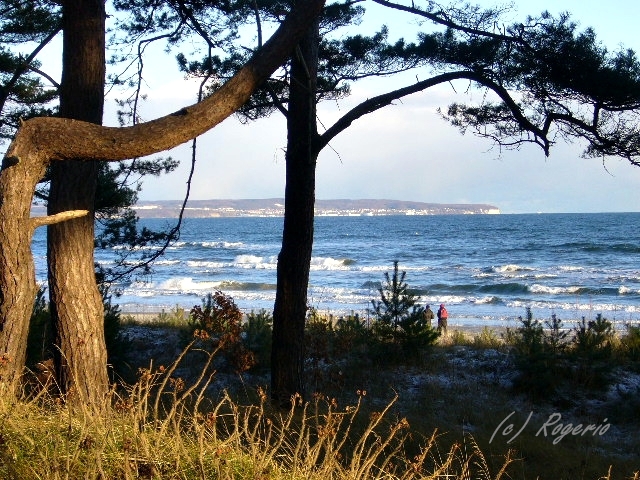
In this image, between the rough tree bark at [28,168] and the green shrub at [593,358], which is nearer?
the rough tree bark at [28,168]

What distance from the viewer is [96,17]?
5047 millimetres

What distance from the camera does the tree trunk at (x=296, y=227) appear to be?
22.9 ft

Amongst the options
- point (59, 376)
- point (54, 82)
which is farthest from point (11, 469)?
point (54, 82)

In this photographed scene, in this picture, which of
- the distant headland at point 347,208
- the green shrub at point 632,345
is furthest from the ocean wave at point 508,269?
the distant headland at point 347,208

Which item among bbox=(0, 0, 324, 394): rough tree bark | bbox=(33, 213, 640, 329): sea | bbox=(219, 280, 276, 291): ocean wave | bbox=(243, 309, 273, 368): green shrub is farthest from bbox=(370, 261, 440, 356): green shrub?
bbox=(219, 280, 276, 291): ocean wave

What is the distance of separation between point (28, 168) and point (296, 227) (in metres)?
3.82

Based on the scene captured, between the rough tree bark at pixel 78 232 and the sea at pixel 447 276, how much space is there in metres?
8.84

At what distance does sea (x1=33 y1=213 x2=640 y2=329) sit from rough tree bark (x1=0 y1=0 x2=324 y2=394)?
33.2 ft

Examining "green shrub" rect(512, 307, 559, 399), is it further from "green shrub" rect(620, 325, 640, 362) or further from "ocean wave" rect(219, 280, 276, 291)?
"ocean wave" rect(219, 280, 276, 291)

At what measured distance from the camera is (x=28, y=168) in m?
3.38

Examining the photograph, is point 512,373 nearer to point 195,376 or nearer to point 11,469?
point 195,376

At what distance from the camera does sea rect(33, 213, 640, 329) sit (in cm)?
2480

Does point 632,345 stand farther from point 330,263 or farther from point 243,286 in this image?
point 330,263

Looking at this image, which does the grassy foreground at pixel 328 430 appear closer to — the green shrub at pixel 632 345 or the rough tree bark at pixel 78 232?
the rough tree bark at pixel 78 232
